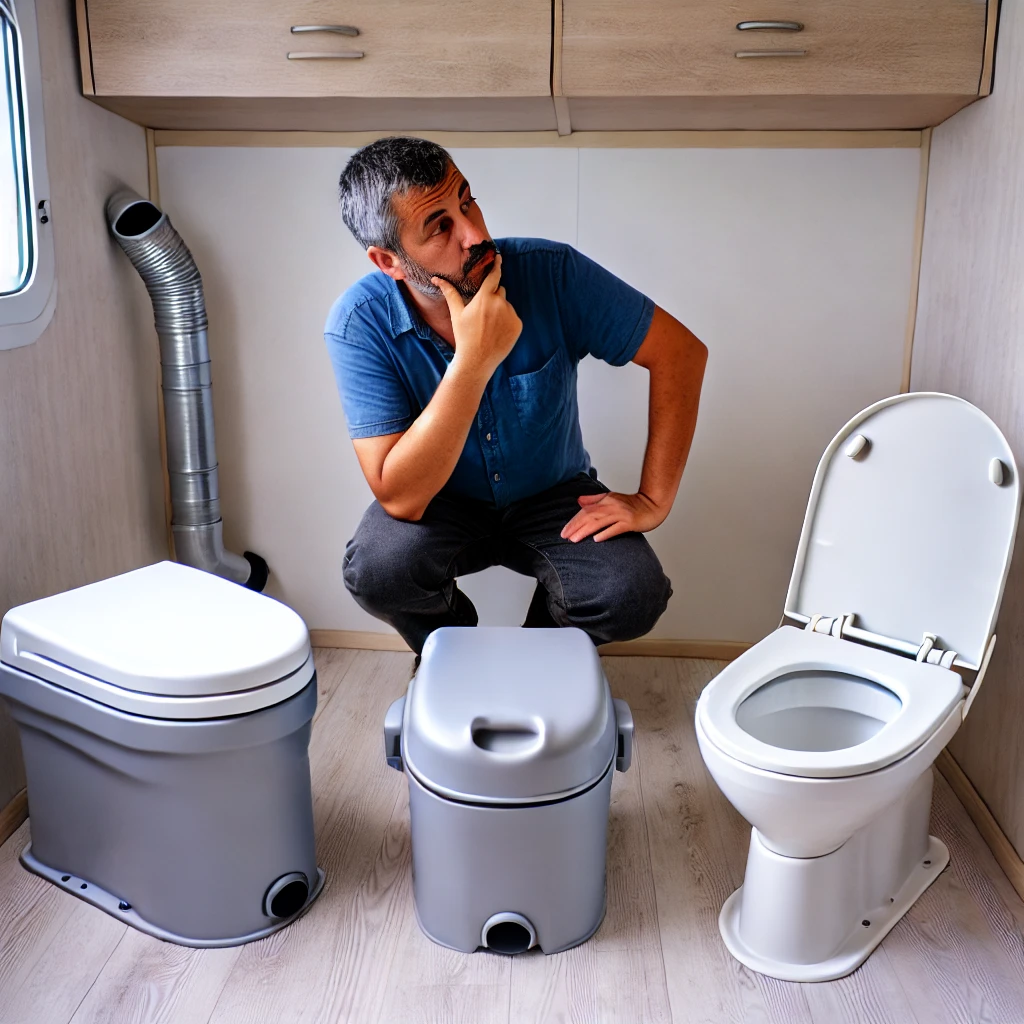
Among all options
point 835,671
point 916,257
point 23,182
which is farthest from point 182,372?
point 916,257

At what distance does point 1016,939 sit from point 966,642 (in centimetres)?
44

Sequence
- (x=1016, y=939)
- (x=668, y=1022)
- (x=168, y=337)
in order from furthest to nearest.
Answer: (x=168, y=337) < (x=1016, y=939) < (x=668, y=1022)

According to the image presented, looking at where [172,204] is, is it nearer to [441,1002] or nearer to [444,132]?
[444,132]

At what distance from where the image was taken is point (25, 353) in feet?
5.75

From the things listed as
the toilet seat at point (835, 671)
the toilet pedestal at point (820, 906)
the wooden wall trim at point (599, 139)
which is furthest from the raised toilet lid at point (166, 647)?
the wooden wall trim at point (599, 139)

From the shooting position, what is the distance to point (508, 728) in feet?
4.39

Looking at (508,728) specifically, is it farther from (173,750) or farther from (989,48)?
(989,48)

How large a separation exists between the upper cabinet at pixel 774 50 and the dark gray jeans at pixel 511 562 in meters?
0.78

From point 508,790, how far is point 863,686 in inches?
23.9

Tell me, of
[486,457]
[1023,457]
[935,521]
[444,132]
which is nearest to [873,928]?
[935,521]

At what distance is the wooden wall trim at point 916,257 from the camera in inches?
81.5

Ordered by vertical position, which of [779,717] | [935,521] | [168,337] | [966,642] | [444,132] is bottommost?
[779,717]

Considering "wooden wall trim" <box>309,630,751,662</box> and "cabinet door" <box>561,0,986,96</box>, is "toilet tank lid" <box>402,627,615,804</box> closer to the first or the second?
"wooden wall trim" <box>309,630,751,662</box>

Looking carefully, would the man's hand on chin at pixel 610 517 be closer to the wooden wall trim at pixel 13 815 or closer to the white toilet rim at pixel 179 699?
the white toilet rim at pixel 179 699
